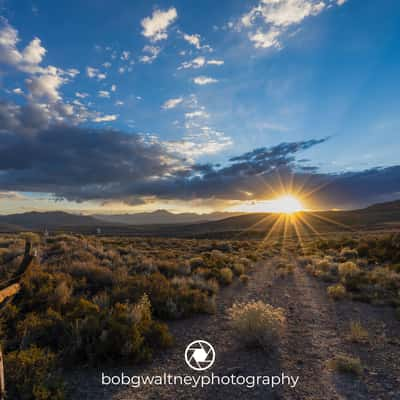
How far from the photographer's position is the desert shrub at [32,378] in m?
3.97

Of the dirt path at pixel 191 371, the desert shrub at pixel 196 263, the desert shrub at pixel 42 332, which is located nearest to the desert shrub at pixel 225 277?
the desert shrub at pixel 196 263

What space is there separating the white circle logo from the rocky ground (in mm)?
144

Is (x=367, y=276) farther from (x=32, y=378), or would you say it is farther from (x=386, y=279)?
(x=32, y=378)

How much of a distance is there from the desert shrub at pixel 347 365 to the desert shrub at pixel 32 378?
4939mm

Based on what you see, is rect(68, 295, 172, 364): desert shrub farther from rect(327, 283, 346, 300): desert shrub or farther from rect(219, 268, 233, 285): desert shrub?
rect(327, 283, 346, 300): desert shrub

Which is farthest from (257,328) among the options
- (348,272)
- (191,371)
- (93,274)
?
(348,272)

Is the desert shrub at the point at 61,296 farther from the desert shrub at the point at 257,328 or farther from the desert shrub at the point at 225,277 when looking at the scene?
the desert shrub at the point at 225,277

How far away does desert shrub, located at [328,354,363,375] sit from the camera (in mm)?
5043

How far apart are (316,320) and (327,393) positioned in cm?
400

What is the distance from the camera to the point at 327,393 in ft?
14.7

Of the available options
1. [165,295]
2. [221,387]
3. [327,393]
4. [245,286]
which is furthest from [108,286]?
[327,393]

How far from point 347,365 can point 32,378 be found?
564 centimetres

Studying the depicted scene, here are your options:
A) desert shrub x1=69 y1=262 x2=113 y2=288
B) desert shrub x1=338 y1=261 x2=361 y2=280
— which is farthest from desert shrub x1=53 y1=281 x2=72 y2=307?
desert shrub x1=338 y1=261 x2=361 y2=280

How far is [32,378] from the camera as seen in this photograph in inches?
167
